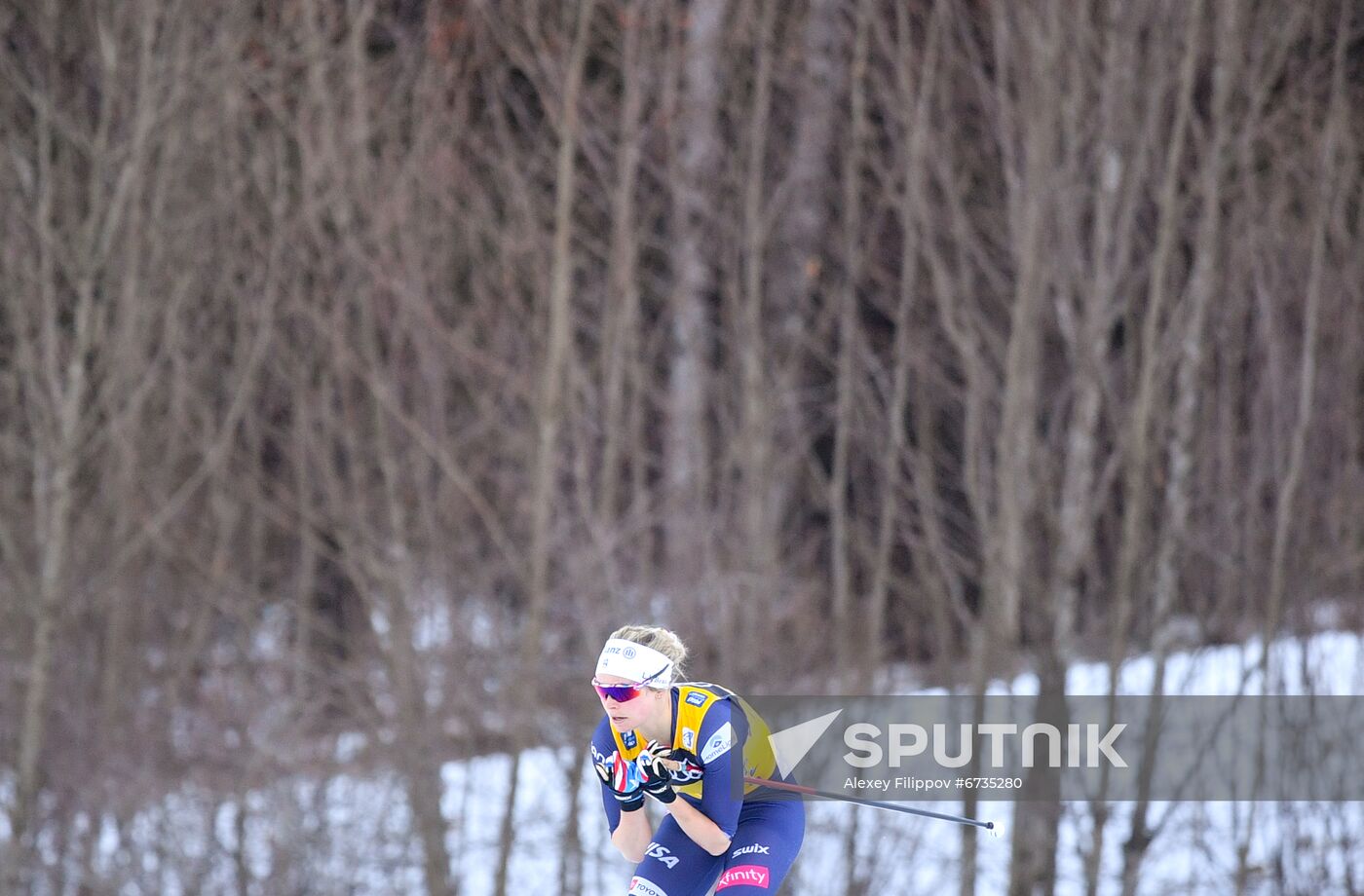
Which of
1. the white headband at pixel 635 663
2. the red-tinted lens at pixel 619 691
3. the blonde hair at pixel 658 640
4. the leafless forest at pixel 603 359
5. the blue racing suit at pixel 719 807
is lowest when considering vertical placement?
the blue racing suit at pixel 719 807

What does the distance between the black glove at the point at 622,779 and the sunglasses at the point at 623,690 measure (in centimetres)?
28

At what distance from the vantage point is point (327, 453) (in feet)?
29.0

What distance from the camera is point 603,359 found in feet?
30.2

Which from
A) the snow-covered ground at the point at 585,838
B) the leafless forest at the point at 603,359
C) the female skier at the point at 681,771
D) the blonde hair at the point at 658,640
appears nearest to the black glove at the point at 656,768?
the female skier at the point at 681,771

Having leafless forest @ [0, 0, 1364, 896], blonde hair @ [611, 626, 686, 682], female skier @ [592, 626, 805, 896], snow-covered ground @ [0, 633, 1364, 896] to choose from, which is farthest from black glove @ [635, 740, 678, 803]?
snow-covered ground @ [0, 633, 1364, 896]

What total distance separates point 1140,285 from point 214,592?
19.2 ft

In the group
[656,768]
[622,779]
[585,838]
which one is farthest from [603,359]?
[656,768]

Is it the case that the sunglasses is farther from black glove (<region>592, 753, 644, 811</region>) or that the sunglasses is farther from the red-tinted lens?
black glove (<region>592, 753, 644, 811</region>)

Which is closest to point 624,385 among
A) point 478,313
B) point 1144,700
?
point 478,313

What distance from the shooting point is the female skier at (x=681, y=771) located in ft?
14.0

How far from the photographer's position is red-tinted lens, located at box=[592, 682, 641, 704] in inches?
165

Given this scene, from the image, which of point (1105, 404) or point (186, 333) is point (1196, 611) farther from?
point (186, 333)

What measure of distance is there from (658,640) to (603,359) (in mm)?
5046

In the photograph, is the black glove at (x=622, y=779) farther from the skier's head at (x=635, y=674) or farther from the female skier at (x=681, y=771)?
the skier's head at (x=635, y=674)
